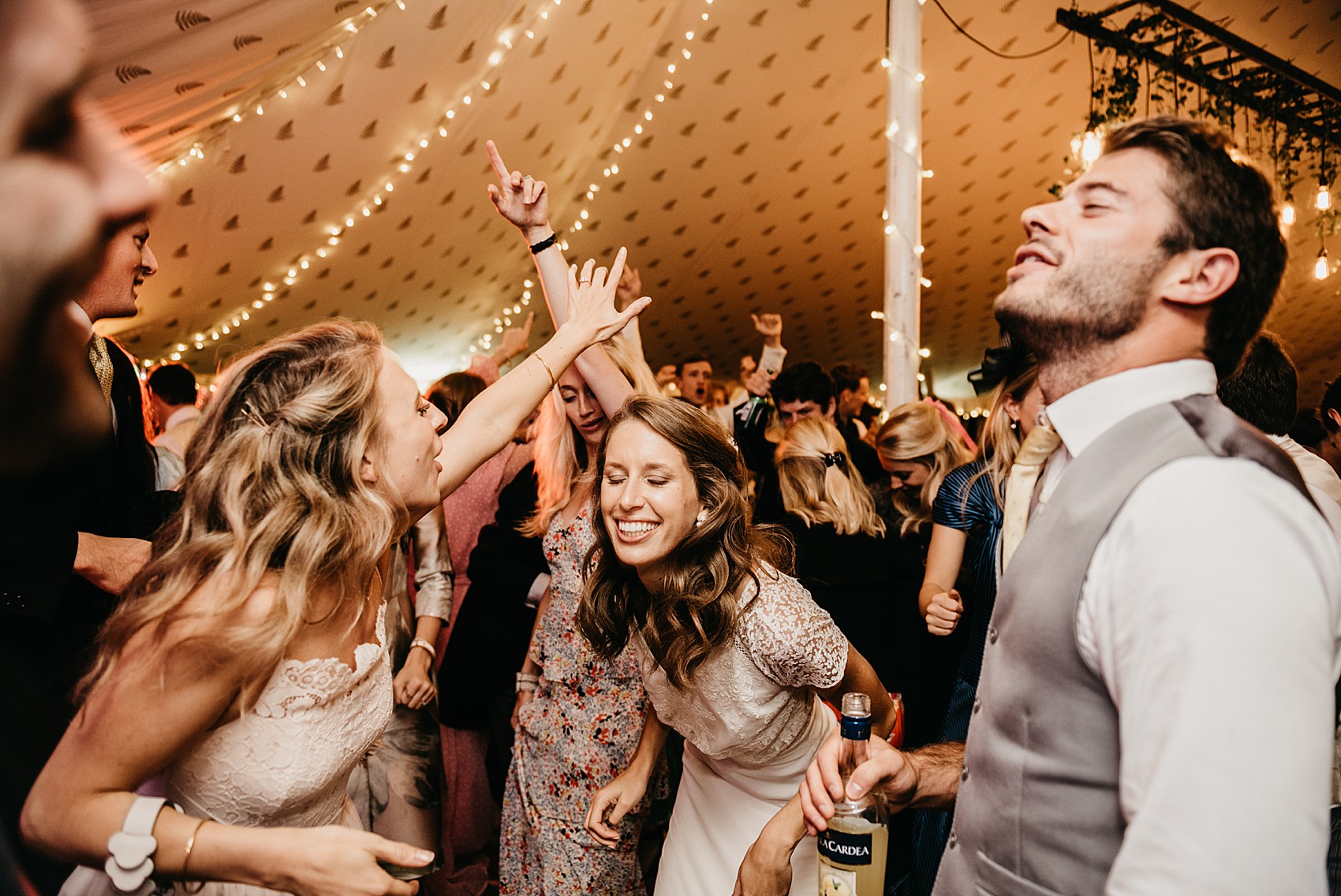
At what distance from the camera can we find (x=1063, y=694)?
0.85 metres

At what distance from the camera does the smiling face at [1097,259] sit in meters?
0.96

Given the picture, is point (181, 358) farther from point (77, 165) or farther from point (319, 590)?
point (77, 165)

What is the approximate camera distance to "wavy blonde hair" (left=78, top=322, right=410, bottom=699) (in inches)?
42.1

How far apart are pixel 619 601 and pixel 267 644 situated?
85cm

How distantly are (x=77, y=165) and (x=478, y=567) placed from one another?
2299mm

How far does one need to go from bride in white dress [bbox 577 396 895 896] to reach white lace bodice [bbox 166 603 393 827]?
23.1 inches

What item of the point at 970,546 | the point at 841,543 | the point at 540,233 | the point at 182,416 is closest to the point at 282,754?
the point at 540,233

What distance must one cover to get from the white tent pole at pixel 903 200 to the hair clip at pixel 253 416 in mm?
2753

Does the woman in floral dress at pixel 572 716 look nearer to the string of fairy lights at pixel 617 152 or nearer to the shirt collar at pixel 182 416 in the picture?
the shirt collar at pixel 182 416

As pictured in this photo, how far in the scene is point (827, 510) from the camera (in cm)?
279

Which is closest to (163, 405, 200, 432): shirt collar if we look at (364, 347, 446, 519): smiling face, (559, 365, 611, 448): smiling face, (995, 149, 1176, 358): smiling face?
(559, 365, 611, 448): smiling face

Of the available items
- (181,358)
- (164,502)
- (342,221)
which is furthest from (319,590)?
(181,358)

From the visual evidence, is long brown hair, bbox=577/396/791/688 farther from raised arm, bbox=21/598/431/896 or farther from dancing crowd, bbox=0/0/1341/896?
raised arm, bbox=21/598/431/896

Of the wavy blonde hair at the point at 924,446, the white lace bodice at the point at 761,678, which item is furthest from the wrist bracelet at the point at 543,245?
the wavy blonde hair at the point at 924,446
